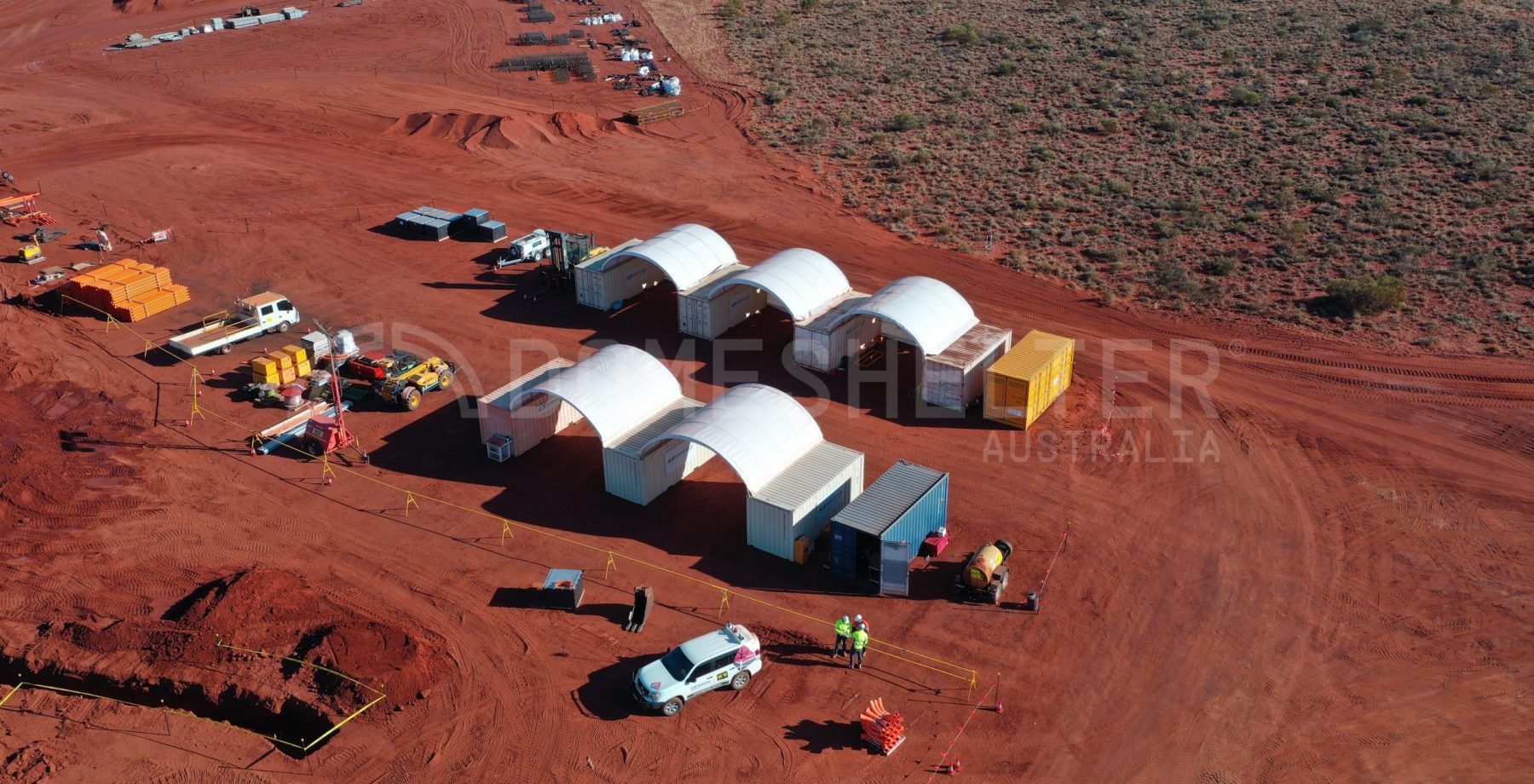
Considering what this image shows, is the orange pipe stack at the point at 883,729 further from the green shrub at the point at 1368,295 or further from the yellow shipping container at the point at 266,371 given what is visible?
the green shrub at the point at 1368,295

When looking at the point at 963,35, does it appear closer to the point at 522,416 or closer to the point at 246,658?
the point at 522,416

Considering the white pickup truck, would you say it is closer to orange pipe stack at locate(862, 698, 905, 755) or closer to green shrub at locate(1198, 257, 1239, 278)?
orange pipe stack at locate(862, 698, 905, 755)

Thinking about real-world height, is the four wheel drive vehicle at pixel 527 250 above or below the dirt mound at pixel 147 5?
below

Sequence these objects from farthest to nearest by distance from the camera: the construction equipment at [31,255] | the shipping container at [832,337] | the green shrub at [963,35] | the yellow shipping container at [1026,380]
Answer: the green shrub at [963,35], the construction equipment at [31,255], the shipping container at [832,337], the yellow shipping container at [1026,380]

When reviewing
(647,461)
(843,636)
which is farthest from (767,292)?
(843,636)

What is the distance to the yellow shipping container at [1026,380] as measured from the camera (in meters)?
36.7

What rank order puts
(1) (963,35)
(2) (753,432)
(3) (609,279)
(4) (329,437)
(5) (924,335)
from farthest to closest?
(1) (963,35) < (3) (609,279) < (5) (924,335) < (4) (329,437) < (2) (753,432)

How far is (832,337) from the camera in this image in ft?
133

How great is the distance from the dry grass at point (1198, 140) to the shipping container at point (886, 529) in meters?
21.0

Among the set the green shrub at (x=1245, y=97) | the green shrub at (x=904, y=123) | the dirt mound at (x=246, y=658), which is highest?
the green shrub at (x=1245, y=97)

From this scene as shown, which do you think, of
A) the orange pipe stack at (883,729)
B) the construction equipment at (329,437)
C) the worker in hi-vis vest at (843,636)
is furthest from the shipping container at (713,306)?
the orange pipe stack at (883,729)

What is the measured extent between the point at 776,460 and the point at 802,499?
5.72ft

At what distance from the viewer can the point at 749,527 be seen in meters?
30.9

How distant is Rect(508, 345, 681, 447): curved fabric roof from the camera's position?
33.4 meters
